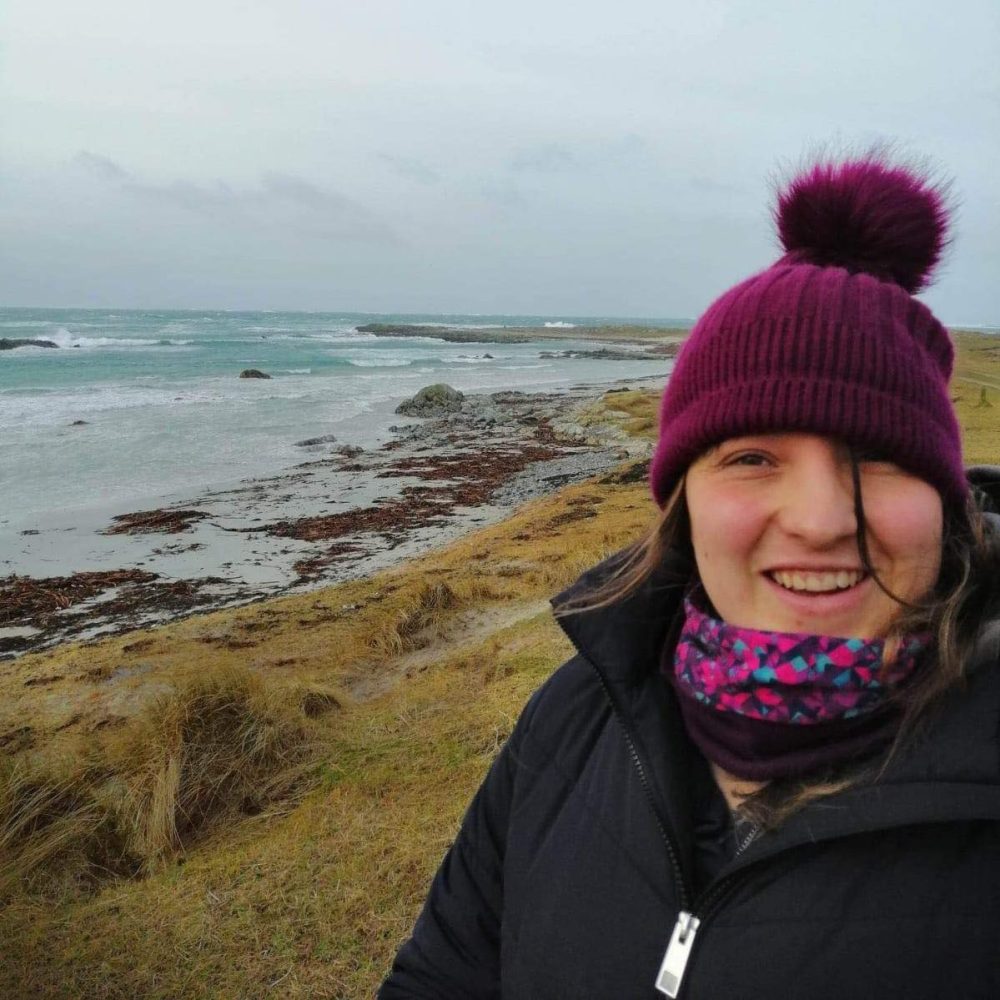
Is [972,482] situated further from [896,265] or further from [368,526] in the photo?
[368,526]

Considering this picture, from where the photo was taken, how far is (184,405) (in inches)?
1063

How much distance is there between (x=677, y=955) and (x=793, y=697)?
44 centimetres

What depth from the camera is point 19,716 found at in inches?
225

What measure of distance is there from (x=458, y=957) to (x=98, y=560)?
10.3 metres

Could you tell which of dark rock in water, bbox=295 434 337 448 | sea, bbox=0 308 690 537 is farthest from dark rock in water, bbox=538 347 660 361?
dark rock in water, bbox=295 434 337 448

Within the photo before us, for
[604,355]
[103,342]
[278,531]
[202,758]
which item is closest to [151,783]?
[202,758]

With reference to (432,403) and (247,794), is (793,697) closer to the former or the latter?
(247,794)

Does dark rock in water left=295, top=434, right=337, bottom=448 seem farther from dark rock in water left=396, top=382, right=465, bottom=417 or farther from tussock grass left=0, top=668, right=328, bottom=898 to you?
tussock grass left=0, top=668, right=328, bottom=898

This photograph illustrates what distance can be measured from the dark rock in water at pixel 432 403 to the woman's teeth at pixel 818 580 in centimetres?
2479

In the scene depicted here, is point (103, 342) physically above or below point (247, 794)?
above

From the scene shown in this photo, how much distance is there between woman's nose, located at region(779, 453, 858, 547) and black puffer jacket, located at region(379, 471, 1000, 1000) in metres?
0.27

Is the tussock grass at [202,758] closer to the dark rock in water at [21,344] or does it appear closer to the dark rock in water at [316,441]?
the dark rock in water at [316,441]

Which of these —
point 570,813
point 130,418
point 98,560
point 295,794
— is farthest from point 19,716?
point 130,418

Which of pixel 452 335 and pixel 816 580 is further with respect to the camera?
pixel 452 335
